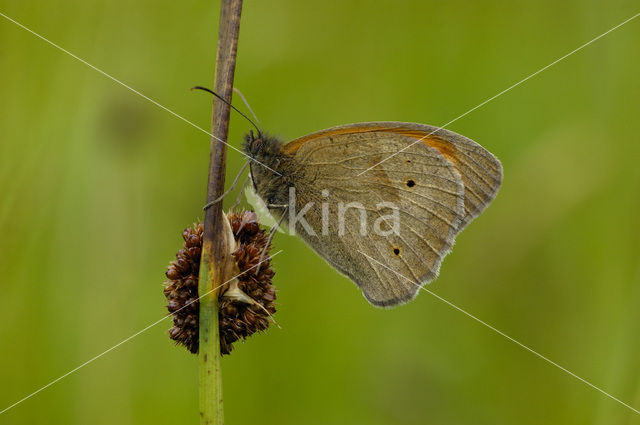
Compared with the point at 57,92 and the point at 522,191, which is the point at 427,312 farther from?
the point at 57,92

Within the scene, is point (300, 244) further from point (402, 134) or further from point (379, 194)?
point (402, 134)

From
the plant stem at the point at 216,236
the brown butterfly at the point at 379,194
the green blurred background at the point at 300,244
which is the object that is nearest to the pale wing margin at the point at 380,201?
the brown butterfly at the point at 379,194

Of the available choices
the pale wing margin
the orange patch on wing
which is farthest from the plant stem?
the pale wing margin

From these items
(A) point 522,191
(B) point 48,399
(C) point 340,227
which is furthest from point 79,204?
(A) point 522,191

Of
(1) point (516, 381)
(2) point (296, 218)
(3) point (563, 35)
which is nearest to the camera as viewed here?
(2) point (296, 218)

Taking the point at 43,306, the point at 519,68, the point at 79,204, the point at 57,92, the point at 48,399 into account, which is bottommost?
the point at 48,399

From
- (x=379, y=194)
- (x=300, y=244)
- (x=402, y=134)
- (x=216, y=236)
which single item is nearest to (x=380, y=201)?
(x=379, y=194)
